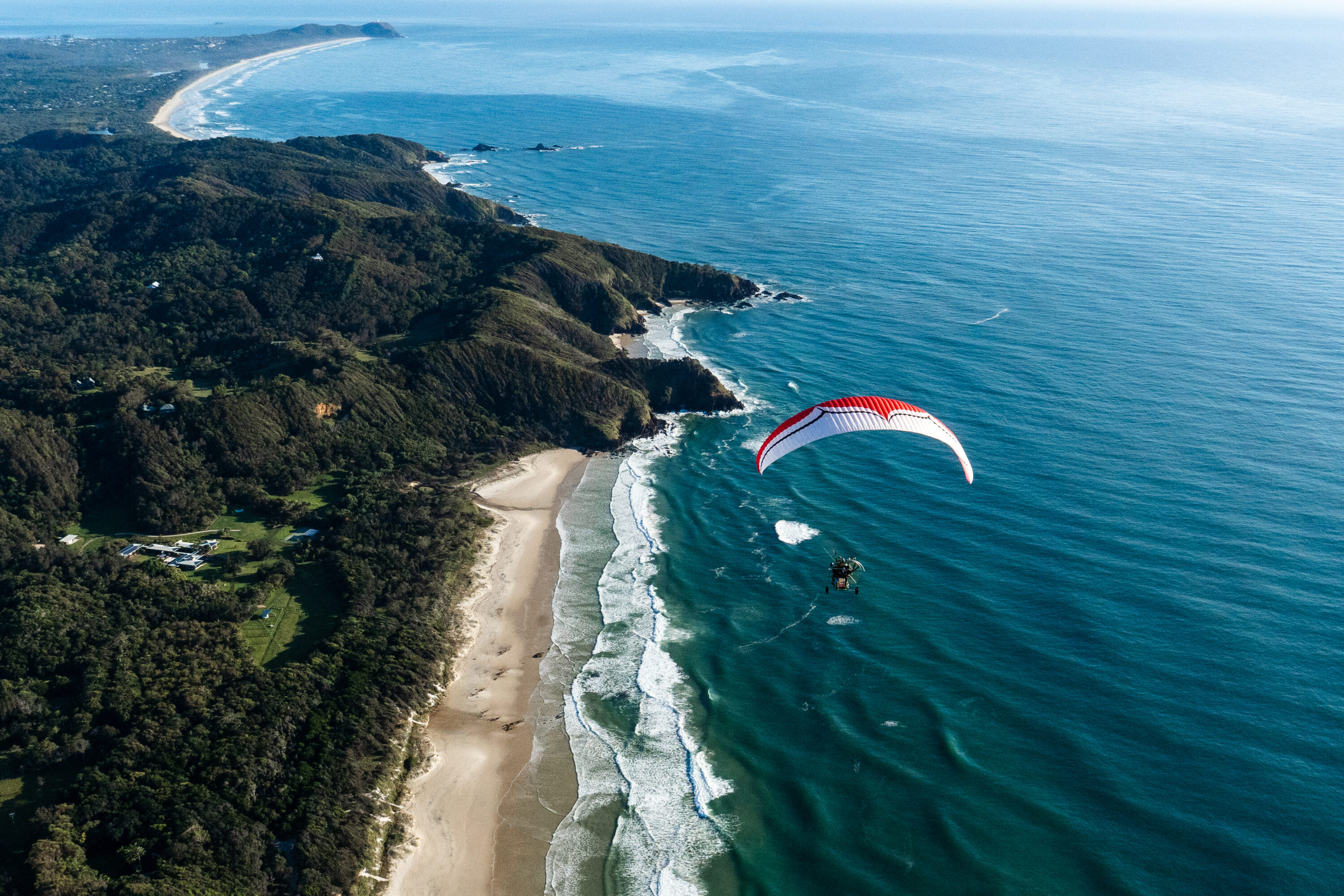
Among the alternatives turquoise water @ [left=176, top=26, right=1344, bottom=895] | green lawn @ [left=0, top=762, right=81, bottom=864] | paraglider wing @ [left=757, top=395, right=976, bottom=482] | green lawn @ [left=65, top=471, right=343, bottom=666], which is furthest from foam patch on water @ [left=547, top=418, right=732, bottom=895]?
green lawn @ [left=0, top=762, right=81, bottom=864]

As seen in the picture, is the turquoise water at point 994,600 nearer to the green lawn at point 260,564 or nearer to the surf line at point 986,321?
the surf line at point 986,321

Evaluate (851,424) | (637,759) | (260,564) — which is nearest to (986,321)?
(851,424)

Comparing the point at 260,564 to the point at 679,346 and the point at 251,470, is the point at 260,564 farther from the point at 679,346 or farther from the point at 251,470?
the point at 679,346

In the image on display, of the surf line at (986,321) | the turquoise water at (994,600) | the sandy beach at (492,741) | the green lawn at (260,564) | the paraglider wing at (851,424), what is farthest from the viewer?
the surf line at (986,321)

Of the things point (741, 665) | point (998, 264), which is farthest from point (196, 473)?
point (998, 264)

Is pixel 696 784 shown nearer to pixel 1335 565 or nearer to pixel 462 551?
pixel 462 551

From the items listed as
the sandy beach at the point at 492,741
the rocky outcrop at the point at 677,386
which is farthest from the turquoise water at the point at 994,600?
the rocky outcrop at the point at 677,386

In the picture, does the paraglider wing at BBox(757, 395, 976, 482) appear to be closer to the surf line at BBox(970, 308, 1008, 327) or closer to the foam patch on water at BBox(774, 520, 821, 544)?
the foam patch on water at BBox(774, 520, 821, 544)

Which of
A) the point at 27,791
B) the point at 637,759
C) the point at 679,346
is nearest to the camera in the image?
the point at 27,791
